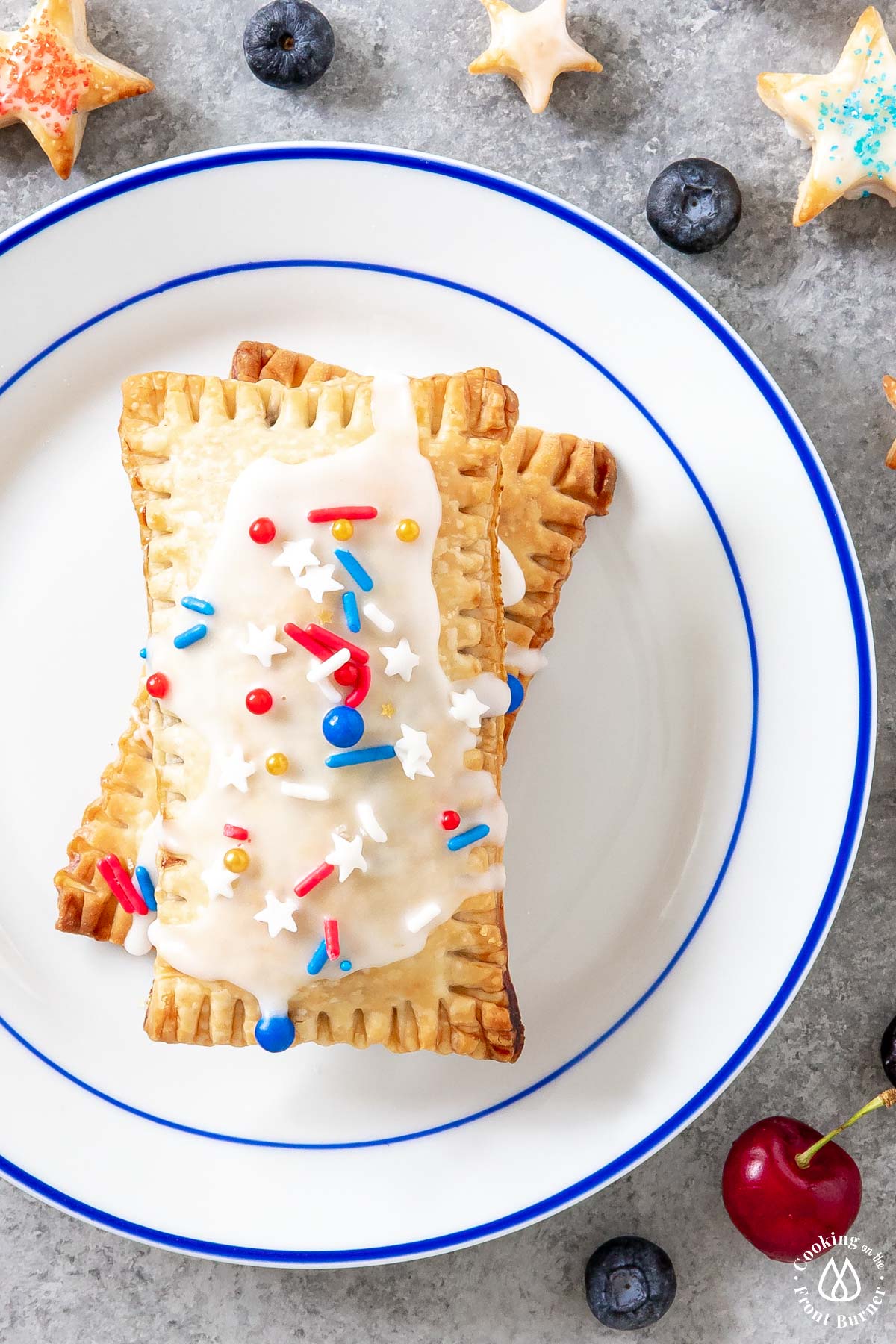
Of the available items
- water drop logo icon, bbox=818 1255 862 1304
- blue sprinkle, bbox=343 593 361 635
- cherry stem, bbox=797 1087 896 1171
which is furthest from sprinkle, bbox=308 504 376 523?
water drop logo icon, bbox=818 1255 862 1304

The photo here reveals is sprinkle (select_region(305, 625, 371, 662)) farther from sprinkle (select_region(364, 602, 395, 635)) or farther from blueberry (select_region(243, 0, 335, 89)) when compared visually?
blueberry (select_region(243, 0, 335, 89))

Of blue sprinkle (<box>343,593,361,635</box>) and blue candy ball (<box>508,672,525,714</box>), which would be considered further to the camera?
blue candy ball (<box>508,672,525,714</box>)

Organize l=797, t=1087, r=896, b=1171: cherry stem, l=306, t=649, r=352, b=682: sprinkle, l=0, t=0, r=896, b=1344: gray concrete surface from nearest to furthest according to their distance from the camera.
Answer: l=306, t=649, r=352, b=682: sprinkle < l=797, t=1087, r=896, b=1171: cherry stem < l=0, t=0, r=896, b=1344: gray concrete surface

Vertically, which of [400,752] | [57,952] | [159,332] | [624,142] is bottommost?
[57,952]

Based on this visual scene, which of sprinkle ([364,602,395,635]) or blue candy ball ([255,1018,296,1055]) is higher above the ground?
sprinkle ([364,602,395,635])

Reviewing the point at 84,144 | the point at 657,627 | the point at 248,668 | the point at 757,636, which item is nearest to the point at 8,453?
the point at 84,144

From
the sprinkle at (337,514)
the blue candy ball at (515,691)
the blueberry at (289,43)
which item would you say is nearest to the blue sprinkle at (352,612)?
the sprinkle at (337,514)

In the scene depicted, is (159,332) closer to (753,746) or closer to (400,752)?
(400,752)
